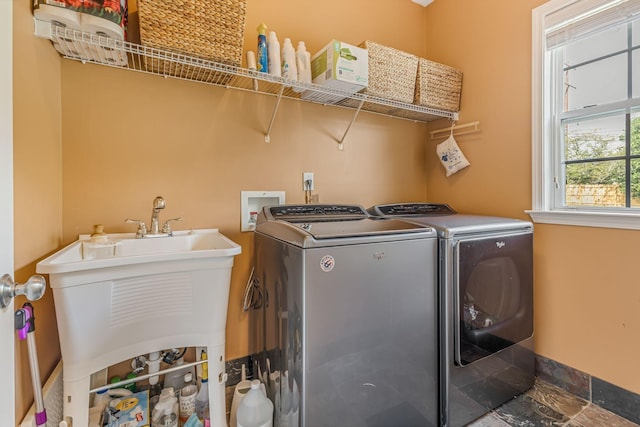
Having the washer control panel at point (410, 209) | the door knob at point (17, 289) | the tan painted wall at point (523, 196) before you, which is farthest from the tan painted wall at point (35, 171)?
the tan painted wall at point (523, 196)

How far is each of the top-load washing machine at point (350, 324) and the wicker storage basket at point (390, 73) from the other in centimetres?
92

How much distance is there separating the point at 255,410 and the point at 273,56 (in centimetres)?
173

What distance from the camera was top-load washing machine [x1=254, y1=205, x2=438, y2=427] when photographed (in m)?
1.17

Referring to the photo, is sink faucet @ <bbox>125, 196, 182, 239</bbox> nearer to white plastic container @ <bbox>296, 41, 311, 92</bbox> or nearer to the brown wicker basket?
the brown wicker basket

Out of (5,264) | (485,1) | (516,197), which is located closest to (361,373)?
(5,264)

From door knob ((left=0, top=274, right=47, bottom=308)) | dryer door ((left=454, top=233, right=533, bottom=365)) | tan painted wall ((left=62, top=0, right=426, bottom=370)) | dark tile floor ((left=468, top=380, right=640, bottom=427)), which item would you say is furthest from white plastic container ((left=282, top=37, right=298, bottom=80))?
dark tile floor ((left=468, top=380, right=640, bottom=427))

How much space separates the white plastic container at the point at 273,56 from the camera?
1613 millimetres

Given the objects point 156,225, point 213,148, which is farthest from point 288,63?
point 156,225

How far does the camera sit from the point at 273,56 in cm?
162

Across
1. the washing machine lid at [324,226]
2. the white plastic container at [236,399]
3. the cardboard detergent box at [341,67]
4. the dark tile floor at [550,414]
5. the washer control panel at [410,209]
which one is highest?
the cardboard detergent box at [341,67]

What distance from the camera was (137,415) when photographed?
4.21 ft

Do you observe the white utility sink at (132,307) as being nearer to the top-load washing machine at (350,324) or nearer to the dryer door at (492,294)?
the top-load washing machine at (350,324)

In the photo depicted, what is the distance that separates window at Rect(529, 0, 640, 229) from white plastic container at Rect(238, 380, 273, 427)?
182cm

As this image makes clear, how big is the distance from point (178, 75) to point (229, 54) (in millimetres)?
364
